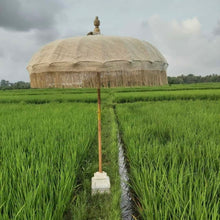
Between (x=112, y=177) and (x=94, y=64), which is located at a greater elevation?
(x=94, y=64)

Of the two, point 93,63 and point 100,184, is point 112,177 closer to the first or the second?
point 100,184

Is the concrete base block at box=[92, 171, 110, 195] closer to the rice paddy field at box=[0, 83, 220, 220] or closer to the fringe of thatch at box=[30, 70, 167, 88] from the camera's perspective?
the rice paddy field at box=[0, 83, 220, 220]

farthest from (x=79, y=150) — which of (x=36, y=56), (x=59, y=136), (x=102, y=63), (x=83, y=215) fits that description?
(x=102, y=63)

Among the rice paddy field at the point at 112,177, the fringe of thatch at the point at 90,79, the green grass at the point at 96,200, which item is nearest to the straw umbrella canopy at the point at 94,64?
the fringe of thatch at the point at 90,79

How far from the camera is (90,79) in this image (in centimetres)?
106

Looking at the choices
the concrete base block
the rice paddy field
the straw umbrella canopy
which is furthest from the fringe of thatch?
the concrete base block

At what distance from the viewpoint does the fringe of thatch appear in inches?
39.6

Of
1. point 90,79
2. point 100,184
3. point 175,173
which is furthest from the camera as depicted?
point 100,184

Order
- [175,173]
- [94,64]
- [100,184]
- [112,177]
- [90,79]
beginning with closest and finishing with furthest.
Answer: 1. [94,64]
2. [90,79]
3. [175,173]
4. [100,184]
5. [112,177]

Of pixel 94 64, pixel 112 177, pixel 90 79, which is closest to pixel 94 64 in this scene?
pixel 94 64

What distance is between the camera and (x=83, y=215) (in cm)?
104

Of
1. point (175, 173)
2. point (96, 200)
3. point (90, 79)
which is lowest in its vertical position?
point (96, 200)

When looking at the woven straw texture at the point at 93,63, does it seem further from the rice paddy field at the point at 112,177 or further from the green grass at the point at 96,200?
the green grass at the point at 96,200

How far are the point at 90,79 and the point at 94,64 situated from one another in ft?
0.48
